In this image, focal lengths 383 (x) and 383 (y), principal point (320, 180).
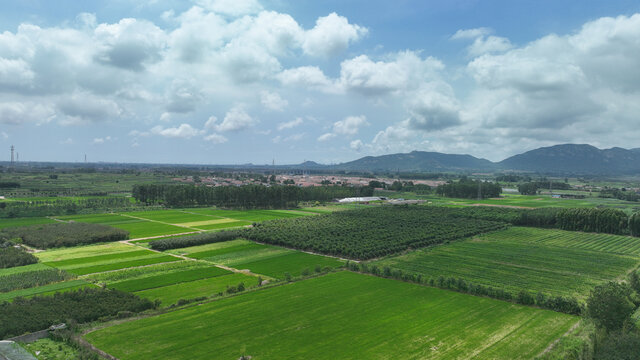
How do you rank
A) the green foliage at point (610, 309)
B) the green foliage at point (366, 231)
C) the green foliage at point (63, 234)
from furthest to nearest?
the green foliage at point (63, 234)
the green foliage at point (366, 231)
the green foliage at point (610, 309)

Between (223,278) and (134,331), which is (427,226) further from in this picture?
(134,331)

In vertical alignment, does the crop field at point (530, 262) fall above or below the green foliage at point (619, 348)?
below

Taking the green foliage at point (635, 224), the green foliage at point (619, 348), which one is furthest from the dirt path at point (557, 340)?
the green foliage at point (635, 224)

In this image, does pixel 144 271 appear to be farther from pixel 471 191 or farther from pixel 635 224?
pixel 471 191

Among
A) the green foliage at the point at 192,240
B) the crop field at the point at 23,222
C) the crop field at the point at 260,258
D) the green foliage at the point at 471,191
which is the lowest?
the crop field at the point at 260,258

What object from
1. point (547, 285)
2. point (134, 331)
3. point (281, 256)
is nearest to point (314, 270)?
point (281, 256)

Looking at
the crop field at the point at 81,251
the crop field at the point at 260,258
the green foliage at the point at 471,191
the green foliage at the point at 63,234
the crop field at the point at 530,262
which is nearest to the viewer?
the crop field at the point at 530,262

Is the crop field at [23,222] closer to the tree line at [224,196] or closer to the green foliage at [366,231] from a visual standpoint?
the tree line at [224,196]
